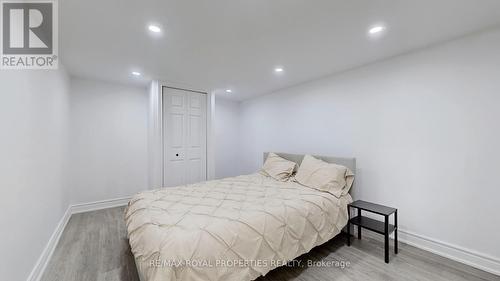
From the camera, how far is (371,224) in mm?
2400

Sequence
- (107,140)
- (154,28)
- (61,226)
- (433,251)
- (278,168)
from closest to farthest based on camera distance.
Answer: (154,28) < (433,251) < (61,226) < (278,168) < (107,140)

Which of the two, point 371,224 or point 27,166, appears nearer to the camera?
point 27,166

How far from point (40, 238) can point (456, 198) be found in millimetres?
4403

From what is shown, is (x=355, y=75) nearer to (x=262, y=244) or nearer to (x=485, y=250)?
(x=485, y=250)

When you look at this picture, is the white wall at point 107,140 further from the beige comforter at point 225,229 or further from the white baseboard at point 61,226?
the beige comforter at point 225,229

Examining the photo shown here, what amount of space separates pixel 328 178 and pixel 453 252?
4.78 feet

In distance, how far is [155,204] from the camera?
207 centimetres

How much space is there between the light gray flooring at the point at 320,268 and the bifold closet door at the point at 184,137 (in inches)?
57.0

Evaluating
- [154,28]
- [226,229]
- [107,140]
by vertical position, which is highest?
[154,28]

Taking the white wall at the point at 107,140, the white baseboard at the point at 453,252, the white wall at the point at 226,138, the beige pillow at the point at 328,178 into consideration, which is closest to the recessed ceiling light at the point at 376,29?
the beige pillow at the point at 328,178

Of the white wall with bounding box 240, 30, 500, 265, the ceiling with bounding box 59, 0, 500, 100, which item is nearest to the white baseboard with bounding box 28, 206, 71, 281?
the ceiling with bounding box 59, 0, 500, 100

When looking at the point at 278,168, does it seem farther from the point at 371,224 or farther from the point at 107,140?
the point at 107,140

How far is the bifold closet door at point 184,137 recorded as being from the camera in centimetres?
381

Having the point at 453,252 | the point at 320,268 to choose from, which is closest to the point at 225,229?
the point at 320,268
